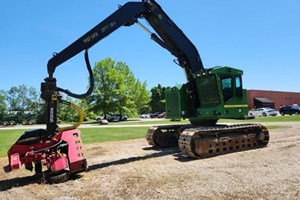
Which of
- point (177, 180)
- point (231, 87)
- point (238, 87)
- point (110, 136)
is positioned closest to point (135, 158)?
point (177, 180)

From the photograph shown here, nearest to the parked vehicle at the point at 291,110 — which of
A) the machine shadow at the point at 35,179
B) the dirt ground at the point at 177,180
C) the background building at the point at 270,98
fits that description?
the background building at the point at 270,98

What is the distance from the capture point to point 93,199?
21.5 ft

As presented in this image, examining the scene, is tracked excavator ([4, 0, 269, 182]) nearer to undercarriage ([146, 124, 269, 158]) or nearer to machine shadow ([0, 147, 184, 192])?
undercarriage ([146, 124, 269, 158])

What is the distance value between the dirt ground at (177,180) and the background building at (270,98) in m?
66.4

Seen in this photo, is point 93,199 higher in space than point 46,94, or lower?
lower

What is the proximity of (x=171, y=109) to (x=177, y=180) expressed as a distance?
225 inches

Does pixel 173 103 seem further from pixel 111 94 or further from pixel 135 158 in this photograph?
pixel 111 94

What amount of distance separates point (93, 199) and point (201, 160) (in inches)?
188

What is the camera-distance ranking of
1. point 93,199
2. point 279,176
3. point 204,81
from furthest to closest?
point 204,81 < point 279,176 < point 93,199

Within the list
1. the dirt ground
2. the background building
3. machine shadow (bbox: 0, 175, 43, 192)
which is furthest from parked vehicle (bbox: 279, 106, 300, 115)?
machine shadow (bbox: 0, 175, 43, 192)

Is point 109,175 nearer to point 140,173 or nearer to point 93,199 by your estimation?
point 140,173

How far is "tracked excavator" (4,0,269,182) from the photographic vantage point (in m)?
8.52

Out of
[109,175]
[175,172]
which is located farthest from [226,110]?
[109,175]

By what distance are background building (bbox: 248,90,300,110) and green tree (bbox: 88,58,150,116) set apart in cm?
2888
